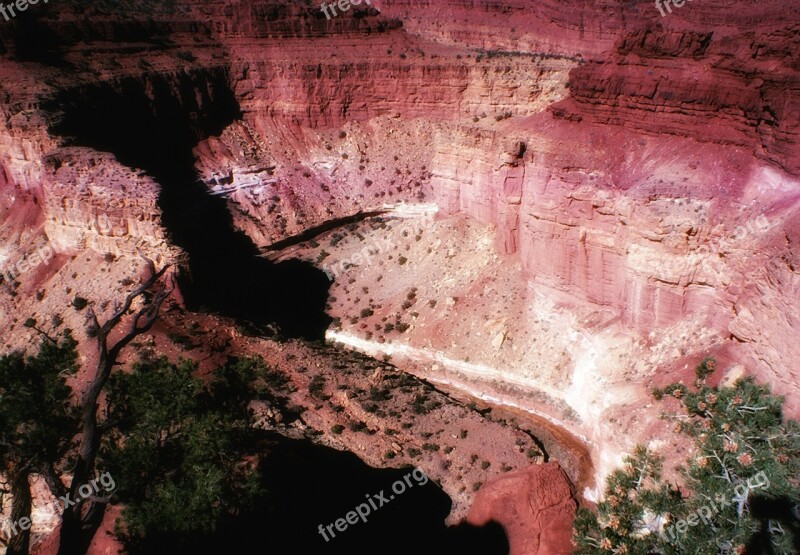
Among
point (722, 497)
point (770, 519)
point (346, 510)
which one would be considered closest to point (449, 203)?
point (346, 510)

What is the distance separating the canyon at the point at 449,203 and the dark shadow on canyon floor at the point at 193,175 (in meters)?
0.18

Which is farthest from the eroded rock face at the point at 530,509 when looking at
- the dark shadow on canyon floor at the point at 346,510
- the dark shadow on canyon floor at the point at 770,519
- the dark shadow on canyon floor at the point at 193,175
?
the dark shadow on canyon floor at the point at 193,175

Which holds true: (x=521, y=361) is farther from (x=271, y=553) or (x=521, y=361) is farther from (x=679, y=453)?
(x=271, y=553)

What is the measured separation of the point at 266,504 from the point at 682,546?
11.7 m

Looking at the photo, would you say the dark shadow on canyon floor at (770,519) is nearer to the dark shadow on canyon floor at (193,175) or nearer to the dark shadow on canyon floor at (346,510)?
the dark shadow on canyon floor at (346,510)

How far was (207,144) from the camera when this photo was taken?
3978 centimetres

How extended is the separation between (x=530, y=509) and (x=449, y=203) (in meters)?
18.2

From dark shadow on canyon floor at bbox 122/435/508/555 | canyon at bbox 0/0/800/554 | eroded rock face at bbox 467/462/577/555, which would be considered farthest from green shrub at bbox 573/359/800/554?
dark shadow on canyon floor at bbox 122/435/508/555

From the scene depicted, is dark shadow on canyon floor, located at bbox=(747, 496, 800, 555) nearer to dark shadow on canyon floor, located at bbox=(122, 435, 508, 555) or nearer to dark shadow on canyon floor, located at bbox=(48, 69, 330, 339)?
dark shadow on canyon floor, located at bbox=(122, 435, 508, 555)

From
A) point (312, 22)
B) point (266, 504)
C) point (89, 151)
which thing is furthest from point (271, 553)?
point (312, 22)

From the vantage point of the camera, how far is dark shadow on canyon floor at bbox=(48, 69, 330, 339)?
31.5 m

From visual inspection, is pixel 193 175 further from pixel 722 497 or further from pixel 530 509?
pixel 722 497

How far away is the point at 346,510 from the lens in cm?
1975

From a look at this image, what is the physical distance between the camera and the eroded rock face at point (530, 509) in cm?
1978
